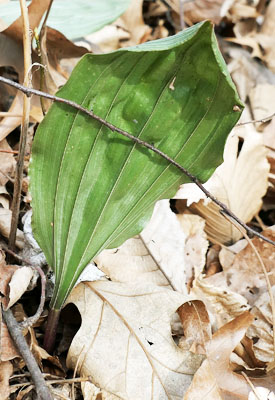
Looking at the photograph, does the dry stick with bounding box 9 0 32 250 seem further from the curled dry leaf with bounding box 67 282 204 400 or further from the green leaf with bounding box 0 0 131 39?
the green leaf with bounding box 0 0 131 39

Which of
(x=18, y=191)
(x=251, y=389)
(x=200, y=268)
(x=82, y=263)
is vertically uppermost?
(x=18, y=191)

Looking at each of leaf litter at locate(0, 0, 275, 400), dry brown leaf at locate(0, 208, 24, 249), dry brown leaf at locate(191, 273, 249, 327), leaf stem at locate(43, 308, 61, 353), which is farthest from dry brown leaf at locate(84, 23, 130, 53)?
leaf stem at locate(43, 308, 61, 353)

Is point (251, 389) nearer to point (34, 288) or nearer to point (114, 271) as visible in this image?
point (114, 271)

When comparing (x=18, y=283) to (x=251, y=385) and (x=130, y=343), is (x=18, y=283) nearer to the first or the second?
(x=130, y=343)

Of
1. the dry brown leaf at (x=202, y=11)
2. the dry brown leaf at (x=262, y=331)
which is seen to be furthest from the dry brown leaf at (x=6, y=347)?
the dry brown leaf at (x=202, y=11)

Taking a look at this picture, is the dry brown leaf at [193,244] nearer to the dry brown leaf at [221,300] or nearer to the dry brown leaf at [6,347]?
the dry brown leaf at [221,300]

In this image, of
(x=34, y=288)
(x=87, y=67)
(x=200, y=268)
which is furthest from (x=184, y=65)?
(x=200, y=268)

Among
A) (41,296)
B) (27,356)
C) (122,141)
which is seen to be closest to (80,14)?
(122,141)
